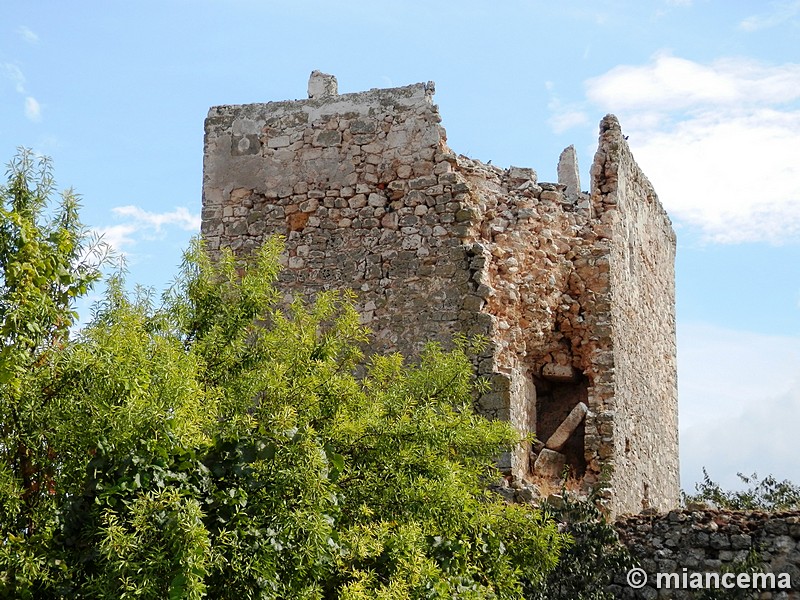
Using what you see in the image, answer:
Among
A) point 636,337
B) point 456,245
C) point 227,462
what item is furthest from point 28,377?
point 636,337

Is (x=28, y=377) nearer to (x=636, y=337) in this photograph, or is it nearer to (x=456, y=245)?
(x=456, y=245)

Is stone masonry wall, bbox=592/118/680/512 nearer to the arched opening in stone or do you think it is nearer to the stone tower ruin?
the stone tower ruin

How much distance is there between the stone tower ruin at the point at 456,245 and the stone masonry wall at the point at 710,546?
3.57ft

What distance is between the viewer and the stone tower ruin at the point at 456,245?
11555 mm

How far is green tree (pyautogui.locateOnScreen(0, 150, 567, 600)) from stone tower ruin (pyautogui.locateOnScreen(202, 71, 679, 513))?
1.74 m

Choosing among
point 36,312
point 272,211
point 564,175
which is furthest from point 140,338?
point 564,175

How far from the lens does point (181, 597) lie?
7195 mm

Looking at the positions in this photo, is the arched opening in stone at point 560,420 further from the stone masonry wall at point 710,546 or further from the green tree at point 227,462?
the green tree at point 227,462

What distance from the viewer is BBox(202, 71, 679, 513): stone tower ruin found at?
11.6 m

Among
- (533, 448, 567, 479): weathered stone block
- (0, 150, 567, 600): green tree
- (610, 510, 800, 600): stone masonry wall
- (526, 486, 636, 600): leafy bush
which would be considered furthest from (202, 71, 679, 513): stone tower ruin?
(0, 150, 567, 600): green tree

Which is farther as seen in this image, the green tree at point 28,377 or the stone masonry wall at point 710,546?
the stone masonry wall at point 710,546

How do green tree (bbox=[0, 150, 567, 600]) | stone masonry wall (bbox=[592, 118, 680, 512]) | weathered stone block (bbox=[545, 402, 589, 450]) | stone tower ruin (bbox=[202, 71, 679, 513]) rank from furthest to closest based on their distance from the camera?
1. stone masonry wall (bbox=[592, 118, 680, 512])
2. weathered stone block (bbox=[545, 402, 589, 450])
3. stone tower ruin (bbox=[202, 71, 679, 513])
4. green tree (bbox=[0, 150, 567, 600])

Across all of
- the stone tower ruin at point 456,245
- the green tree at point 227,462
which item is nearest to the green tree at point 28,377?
the green tree at point 227,462

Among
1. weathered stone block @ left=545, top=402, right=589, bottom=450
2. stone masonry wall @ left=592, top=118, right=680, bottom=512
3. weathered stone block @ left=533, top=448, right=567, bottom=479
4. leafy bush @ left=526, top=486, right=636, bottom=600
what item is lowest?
leafy bush @ left=526, top=486, right=636, bottom=600
